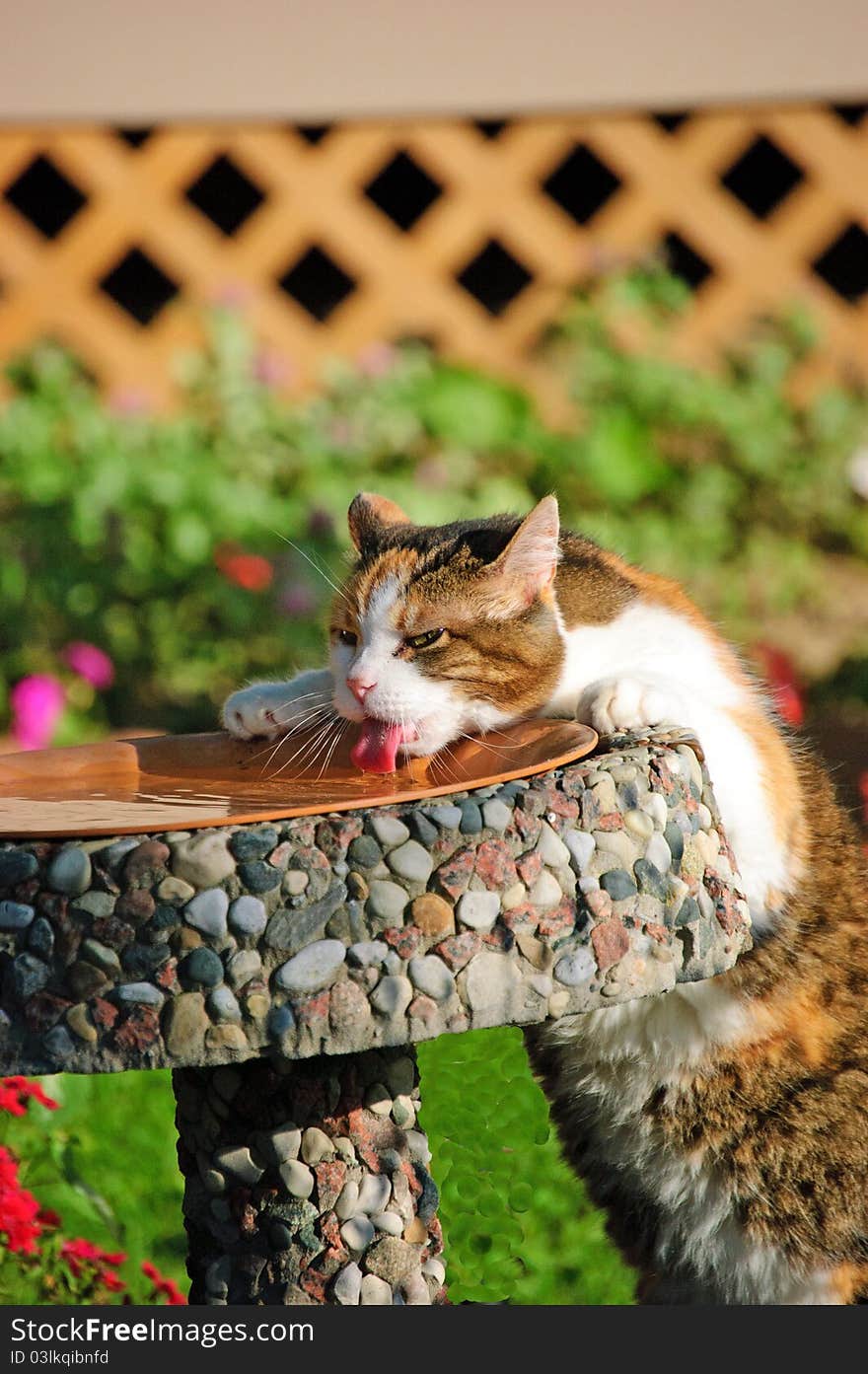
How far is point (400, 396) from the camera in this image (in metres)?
4.74

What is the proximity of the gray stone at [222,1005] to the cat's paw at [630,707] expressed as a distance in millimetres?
639

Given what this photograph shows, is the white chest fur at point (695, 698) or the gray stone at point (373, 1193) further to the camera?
the white chest fur at point (695, 698)

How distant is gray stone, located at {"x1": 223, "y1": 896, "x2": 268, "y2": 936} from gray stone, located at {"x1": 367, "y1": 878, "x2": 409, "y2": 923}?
0.11 metres

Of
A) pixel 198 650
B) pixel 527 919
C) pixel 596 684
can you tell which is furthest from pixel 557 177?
pixel 527 919

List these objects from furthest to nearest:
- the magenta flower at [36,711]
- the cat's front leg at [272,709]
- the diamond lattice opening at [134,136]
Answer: the diamond lattice opening at [134,136] → the magenta flower at [36,711] → the cat's front leg at [272,709]

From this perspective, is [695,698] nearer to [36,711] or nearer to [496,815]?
[496,815]

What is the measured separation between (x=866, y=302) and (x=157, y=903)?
446cm

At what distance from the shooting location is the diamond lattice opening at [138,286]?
5695 millimetres

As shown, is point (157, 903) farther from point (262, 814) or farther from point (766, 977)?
point (766, 977)

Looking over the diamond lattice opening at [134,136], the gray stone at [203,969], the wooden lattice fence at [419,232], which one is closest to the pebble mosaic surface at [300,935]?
the gray stone at [203,969]

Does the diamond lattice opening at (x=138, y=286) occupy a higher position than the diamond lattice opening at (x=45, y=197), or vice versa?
the diamond lattice opening at (x=45, y=197)

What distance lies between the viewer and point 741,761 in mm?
1973

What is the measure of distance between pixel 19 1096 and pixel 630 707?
4.06 feet

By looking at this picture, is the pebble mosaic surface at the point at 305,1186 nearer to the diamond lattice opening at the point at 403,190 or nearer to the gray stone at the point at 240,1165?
the gray stone at the point at 240,1165
